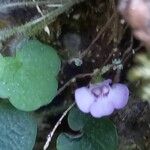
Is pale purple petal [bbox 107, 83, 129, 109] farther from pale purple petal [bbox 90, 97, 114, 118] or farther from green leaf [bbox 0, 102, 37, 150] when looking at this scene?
green leaf [bbox 0, 102, 37, 150]

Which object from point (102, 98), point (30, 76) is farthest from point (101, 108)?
point (30, 76)

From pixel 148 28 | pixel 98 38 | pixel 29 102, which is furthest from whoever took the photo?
pixel 98 38

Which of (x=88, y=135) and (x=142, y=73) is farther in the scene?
(x=88, y=135)

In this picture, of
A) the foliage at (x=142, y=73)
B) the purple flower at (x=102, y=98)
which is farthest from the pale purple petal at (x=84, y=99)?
the foliage at (x=142, y=73)

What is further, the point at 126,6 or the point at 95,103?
the point at 95,103

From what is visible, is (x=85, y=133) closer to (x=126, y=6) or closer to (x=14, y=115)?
(x=14, y=115)

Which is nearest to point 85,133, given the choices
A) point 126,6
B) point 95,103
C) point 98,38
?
point 95,103

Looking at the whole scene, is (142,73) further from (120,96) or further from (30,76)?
(30,76)
